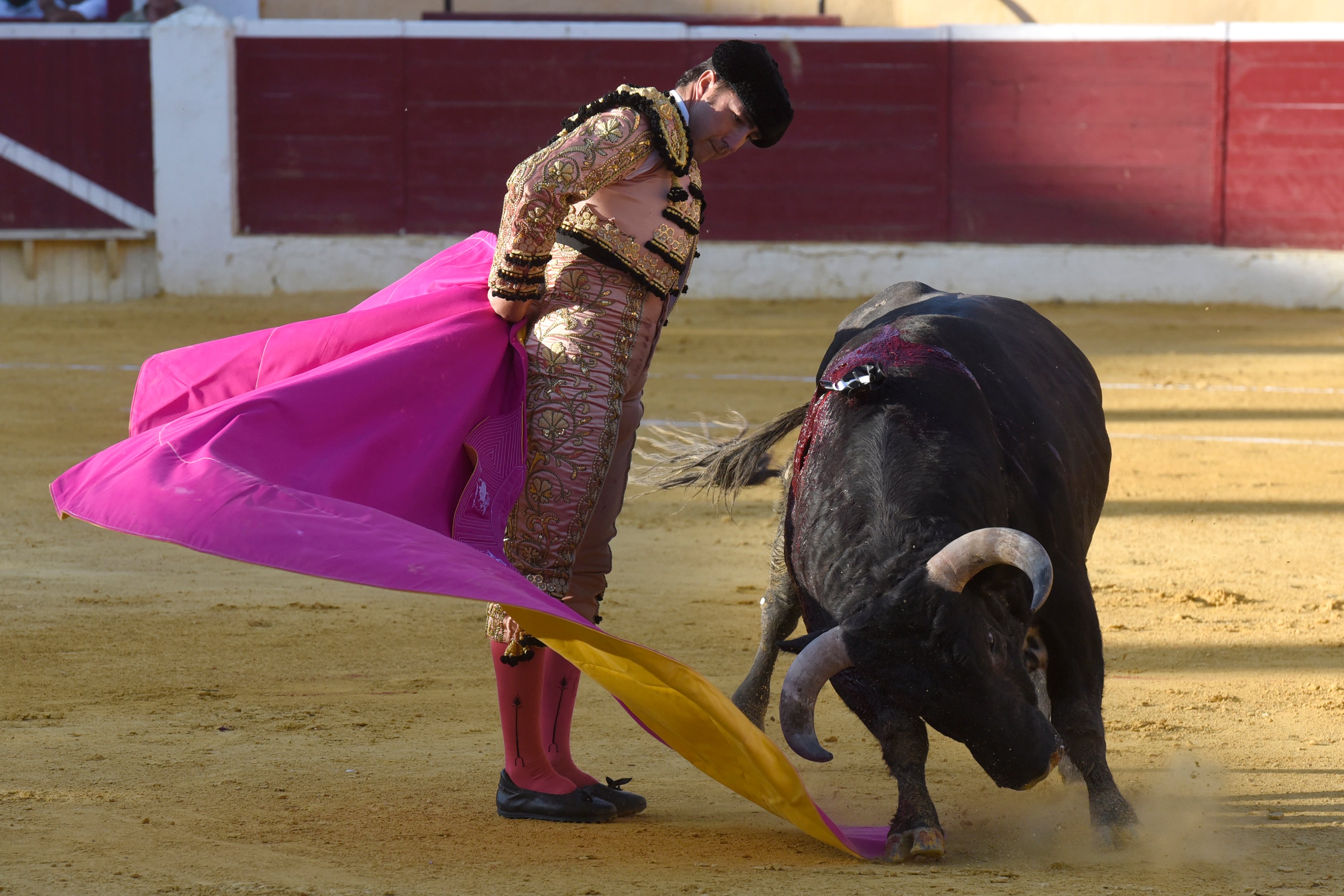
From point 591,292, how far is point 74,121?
29.5ft

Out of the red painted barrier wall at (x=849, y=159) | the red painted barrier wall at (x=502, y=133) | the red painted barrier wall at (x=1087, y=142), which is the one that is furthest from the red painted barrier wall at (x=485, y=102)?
the red painted barrier wall at (x=1087, y=142)

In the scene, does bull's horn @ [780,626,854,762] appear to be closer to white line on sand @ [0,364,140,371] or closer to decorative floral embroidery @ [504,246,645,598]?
decorative floral embroidery @ [504,246,645,598]

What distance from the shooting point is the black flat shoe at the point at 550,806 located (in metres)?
2.39

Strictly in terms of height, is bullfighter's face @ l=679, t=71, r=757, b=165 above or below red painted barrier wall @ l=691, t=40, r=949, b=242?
above

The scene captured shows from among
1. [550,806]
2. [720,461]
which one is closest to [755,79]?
[550,806]

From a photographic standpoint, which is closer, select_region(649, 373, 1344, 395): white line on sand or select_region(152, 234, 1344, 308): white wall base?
select_region(649, 373, 1344, 395): white line on sand

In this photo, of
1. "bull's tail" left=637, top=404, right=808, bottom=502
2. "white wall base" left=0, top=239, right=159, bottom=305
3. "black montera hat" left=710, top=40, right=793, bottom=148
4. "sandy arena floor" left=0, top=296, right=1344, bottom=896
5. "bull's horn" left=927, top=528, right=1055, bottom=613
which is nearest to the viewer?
"bull's horn" left=927, top=528, right=1055, bottom=613

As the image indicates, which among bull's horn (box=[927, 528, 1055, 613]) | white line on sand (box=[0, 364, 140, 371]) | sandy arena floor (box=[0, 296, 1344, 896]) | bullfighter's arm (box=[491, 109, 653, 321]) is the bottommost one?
white line on sand (box=[0, 364, 140, 371])

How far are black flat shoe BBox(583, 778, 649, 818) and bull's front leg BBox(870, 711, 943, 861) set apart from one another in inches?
18.0

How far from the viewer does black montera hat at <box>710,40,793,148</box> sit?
2.25m

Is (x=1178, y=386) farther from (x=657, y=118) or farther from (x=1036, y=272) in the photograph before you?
(x=657, y=118)

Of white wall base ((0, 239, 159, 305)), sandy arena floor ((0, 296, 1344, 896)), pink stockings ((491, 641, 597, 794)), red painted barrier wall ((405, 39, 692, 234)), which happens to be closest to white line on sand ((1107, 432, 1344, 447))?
sandy arena floor ((0, 296, 1344, 896))

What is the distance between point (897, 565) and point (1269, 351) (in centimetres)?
707

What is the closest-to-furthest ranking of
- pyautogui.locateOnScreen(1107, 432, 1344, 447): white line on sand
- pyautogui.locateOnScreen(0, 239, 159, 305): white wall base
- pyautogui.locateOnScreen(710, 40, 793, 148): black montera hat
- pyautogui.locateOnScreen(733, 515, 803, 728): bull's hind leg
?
pyautogui.locateOnScreen(710, 40, 793, 148): black montera hat, pyautogui.locateOnScreen(733, 515, 803, 728): bull's hind leg, pyautogui.locateOnScreen(1107, 432, 1344, 447): white line on sand, pyautogui.locateOnScreen(0, 239, 159, 305): white wall base
